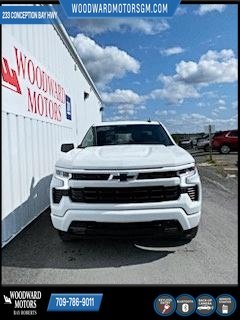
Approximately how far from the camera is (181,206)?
3.10 meters

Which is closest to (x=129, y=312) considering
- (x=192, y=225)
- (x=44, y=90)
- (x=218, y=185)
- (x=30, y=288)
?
(x=30, y=288)

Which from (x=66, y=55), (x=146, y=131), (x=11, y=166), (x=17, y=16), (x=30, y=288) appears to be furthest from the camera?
(x=66, y=55)

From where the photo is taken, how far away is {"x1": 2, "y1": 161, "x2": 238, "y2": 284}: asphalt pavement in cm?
276

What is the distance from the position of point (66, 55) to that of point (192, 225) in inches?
195

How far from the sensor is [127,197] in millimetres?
3041

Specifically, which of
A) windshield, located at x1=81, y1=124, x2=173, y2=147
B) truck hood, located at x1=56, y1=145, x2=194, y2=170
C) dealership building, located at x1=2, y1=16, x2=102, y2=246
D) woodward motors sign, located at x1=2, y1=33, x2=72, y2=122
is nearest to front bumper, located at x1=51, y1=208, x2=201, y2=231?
truck hood, located at x1=56, y1=145, x2=194, y2=170

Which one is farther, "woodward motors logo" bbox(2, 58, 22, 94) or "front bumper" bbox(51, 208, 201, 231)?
"woodward motors logo" bbox(2, 58, 22, 94)

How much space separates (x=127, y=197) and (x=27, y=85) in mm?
1992

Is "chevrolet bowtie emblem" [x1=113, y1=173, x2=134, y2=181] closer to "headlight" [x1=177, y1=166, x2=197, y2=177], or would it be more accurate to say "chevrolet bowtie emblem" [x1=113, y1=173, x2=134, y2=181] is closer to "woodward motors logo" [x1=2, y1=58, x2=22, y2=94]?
"headlight" [x1=177, y1=166, x2=197, y2=177]

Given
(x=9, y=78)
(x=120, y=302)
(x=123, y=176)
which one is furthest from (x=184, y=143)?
(x=120, y=302)

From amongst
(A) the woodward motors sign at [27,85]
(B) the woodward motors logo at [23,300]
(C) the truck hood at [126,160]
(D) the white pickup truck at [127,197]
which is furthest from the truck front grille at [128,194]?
(B) the woodward motors logo at [23,300]

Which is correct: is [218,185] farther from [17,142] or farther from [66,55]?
[17,142]

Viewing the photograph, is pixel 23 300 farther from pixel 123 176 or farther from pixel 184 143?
pixel 184 143

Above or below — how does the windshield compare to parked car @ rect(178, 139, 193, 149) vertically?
above
